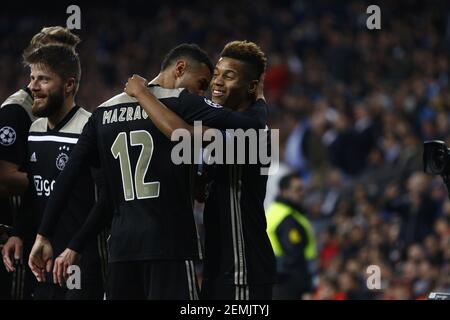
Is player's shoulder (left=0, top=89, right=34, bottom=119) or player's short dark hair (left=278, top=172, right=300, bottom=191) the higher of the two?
player's shoulder (left=0, top=89, right=34, bottom=119)

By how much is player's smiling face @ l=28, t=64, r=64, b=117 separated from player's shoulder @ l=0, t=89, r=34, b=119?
0.72 ft

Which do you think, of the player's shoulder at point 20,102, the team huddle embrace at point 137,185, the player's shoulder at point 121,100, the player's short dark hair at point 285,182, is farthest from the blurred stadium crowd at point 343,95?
the player's shoulder at point 121,100

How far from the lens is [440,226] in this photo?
11148 mm

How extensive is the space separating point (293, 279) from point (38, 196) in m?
4.12

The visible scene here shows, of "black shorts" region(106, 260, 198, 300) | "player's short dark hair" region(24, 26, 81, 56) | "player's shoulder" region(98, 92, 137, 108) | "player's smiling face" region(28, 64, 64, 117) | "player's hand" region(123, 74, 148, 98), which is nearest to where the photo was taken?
"black shorts" region(106, 260, 198, 300)

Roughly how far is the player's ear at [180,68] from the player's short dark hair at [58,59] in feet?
2.62

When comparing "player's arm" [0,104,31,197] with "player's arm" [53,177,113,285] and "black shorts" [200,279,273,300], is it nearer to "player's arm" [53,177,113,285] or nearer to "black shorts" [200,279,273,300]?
"player's arm" [53,177,113,285]

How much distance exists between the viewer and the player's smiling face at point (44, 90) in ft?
19.5

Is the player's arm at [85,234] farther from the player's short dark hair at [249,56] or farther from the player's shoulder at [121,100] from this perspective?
the player's short dark hair at [249,56]

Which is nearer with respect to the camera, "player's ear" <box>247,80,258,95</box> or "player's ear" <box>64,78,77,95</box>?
"player's ear" <box>247,80,258,95</box>

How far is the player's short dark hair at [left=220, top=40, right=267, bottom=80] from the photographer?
226 inches

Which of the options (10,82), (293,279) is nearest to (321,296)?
(293,279)

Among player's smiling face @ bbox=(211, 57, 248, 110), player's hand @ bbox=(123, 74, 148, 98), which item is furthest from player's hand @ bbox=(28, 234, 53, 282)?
player's smiling face @ bbox=(211, 57, 248, 110)
